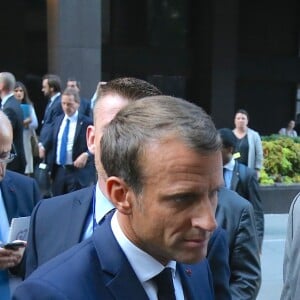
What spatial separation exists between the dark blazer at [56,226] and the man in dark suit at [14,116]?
5419mm

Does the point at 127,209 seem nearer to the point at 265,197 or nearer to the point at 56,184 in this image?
the point at 56,184

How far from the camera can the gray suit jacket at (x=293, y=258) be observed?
2.98m

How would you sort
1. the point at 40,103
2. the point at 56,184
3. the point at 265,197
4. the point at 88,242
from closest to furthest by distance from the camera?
the point at 88,242, the point at 56,184, the point at 265,197, the point at 40,103

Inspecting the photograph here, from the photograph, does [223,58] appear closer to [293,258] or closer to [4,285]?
[293,258]

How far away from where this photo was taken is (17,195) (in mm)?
3156

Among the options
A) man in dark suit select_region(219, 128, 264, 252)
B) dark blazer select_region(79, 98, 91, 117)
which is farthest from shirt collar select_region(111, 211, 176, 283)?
dark blazer select_region(79, 98, 91, 117)

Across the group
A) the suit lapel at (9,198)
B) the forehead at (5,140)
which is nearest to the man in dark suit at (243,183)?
the suit lapel at (9,198)

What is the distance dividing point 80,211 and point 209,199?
1.00 metres

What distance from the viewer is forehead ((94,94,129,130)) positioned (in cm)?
229

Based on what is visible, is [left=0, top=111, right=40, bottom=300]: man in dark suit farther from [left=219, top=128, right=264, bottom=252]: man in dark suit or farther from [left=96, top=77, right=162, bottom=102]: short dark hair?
[left=219, top=128, right=264, bottom=252]: man in dark suit

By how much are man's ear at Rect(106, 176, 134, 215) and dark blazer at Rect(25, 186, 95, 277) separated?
79cm

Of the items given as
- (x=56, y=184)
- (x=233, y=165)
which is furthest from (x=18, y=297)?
(x=56, y=184)

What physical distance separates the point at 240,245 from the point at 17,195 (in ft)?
4.11

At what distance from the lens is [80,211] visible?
2326 mm
